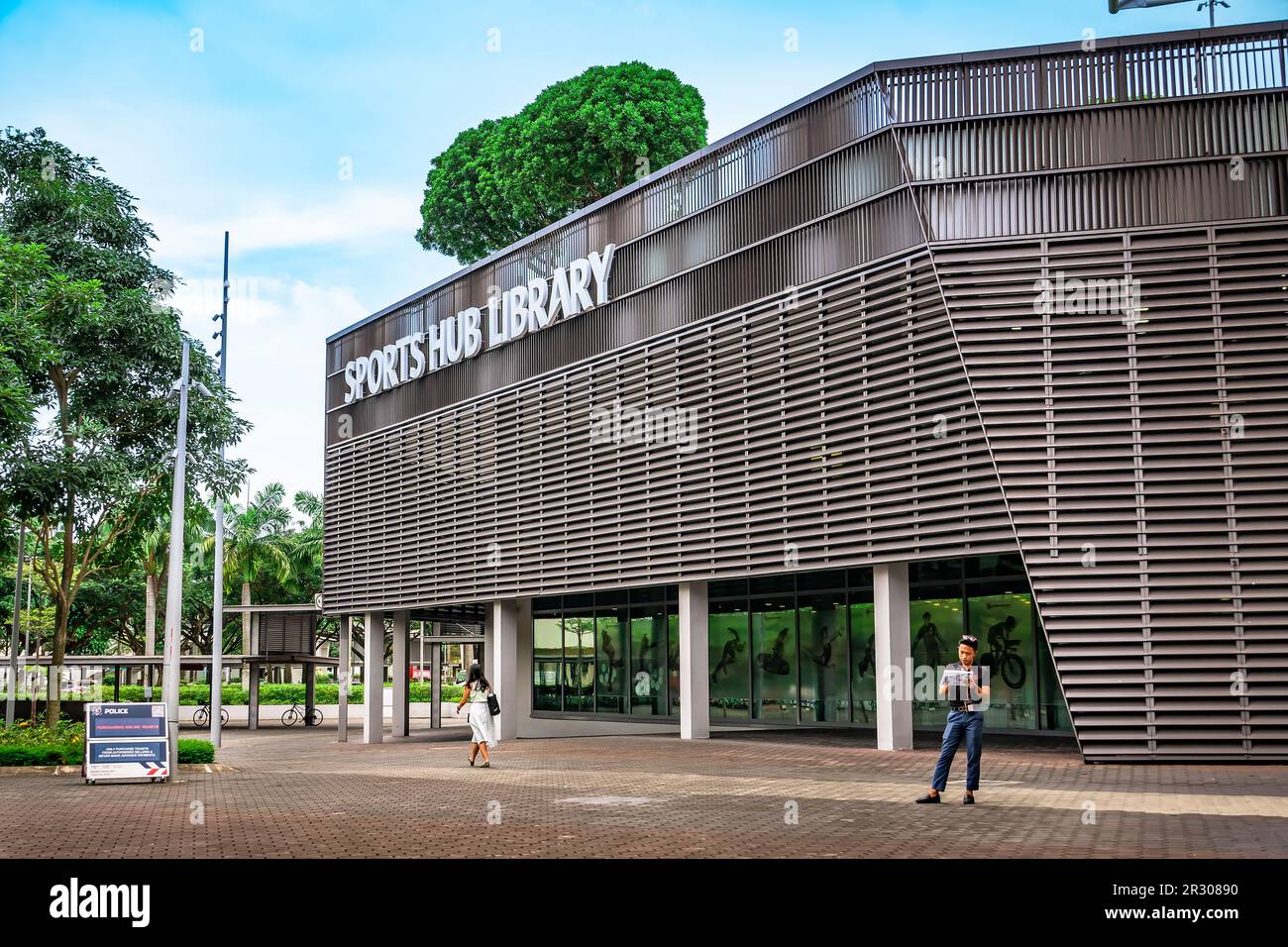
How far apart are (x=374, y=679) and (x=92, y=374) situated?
11340mm

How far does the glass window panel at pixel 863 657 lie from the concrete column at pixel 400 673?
39.6 ft

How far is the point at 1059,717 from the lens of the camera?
2383 centimetres

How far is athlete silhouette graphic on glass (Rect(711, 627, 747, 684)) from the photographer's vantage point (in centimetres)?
3089

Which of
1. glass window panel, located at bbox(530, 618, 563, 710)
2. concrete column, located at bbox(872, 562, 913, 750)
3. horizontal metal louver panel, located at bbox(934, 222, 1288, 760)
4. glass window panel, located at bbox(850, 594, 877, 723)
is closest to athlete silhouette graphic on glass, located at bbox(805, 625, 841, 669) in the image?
glass window panel, located at bbox(850, 594, 877, 723)

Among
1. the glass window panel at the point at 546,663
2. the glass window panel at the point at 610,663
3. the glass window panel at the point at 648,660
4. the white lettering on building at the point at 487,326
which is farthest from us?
the glass window panel at the point at 546,663

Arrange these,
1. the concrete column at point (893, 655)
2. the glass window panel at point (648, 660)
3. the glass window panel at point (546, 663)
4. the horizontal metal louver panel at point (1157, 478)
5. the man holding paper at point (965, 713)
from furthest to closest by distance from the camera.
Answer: the glass window panel at point (546, 663), the glass window panel at point (648, 660), the concrete column at point (893, 655), the horizontal metal louver panel at point (1157, 478), the man holding paper at point (965, 713)

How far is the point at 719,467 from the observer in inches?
944

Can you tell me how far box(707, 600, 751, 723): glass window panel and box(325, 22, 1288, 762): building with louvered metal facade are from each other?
0.96ft

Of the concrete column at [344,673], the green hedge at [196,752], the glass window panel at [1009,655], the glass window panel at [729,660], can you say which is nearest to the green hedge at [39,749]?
the green hedge at [196,752]

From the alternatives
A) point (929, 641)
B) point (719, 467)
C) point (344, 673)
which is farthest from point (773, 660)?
point (344, 673)

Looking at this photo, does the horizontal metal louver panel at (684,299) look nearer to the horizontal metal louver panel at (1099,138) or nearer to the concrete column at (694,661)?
the horizontal metal louver panel at (1099,138)

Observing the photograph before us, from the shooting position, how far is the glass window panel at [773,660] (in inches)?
1159

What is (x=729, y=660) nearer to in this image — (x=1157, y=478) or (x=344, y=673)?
(x=344, y=673)

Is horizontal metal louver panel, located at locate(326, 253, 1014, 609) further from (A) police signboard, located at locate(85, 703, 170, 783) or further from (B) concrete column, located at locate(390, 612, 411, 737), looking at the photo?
(A) police signboard, located at locate(85, 703, 170, 783)
